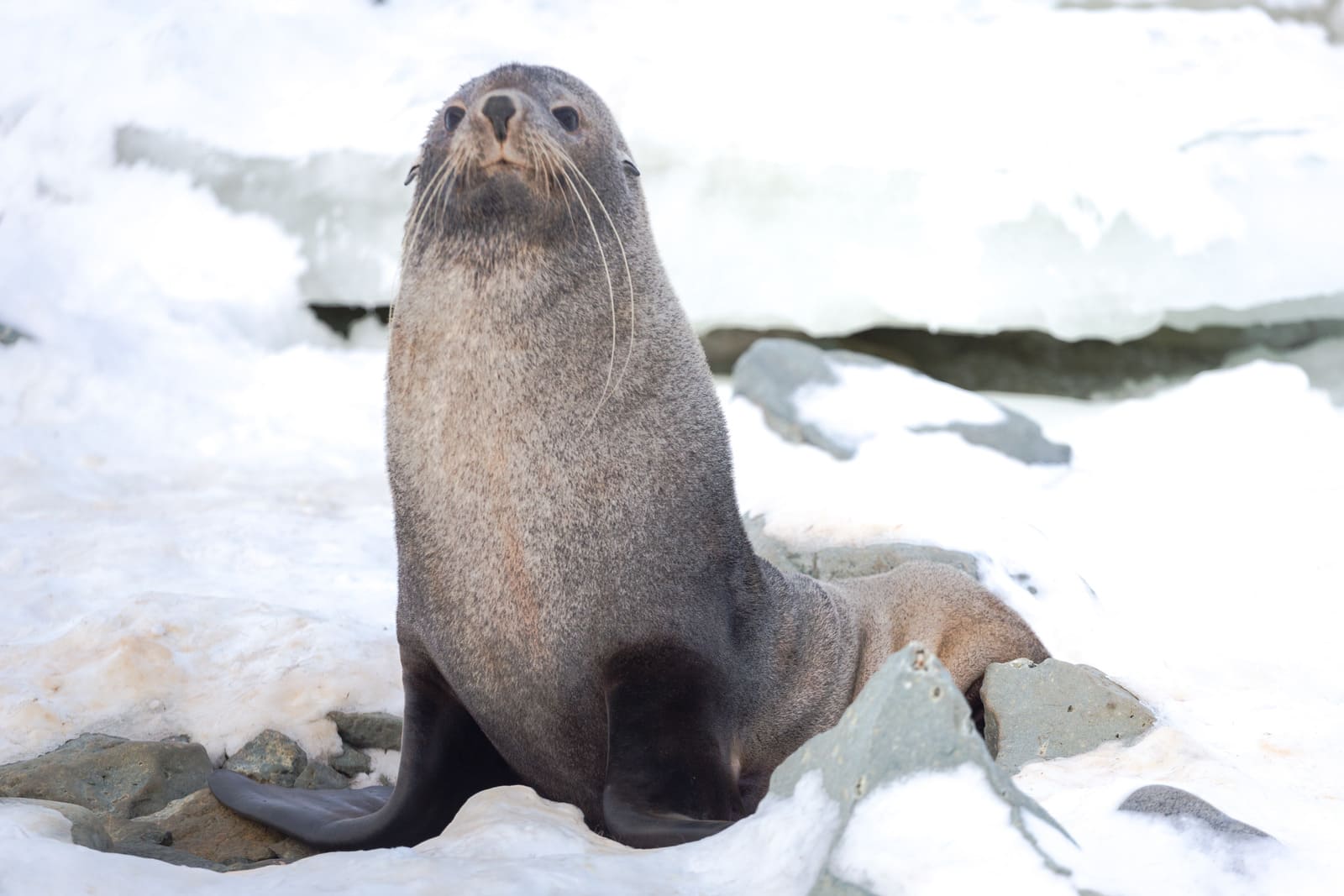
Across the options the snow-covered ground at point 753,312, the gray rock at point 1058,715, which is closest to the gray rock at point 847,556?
the snow-covered ground at point 753,312

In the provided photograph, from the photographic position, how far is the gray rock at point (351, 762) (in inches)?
150

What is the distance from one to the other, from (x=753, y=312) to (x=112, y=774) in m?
5.69

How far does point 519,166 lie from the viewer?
3174mm

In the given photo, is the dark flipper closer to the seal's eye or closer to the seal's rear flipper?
the seal's rear flipper

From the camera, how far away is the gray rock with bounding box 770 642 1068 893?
6.17 feet

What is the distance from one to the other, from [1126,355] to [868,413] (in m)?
2.67

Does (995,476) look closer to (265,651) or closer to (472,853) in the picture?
(265,651)

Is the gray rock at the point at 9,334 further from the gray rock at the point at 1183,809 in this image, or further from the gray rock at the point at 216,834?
the gray rock at the point at 1183,809

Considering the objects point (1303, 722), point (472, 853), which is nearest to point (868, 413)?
point (1303, 722)

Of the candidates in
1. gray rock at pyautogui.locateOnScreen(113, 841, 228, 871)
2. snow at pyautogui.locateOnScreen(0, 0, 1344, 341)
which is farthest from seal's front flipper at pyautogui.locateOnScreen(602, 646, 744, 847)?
snow at pyautogui.locateOnScreen(0, 0, 1344, 341)

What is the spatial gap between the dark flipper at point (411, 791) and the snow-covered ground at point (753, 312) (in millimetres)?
249

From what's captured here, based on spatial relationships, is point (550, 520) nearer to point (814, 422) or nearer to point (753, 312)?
point (814, 422)

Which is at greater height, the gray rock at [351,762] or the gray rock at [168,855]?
the gray rock at [168,855]

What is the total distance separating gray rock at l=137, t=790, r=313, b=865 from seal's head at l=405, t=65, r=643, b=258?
1442mm
